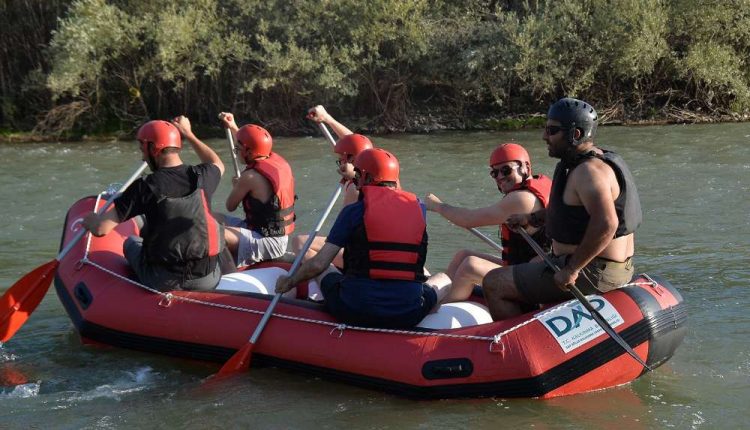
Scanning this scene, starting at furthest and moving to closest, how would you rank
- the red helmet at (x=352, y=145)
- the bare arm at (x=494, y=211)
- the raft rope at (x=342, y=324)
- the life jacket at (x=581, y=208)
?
1. the red helmet at (x=352, y=145)
2. the bare arm at (x=494, y=211)
3. the raft rope at (x=342, y=324)
4. the life jacket at (x=581, y=208)

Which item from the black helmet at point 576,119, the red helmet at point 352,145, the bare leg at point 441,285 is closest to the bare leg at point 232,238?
Result: the red helmet at point 352,145

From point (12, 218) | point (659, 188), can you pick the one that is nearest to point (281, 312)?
point (12, 218)

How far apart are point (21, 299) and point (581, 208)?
3.60 metres

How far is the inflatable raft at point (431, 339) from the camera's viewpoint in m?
4.91

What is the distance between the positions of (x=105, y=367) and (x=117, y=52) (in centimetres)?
1170

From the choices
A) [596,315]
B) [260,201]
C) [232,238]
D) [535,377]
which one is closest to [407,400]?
[535,377]

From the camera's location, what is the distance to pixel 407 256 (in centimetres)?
503

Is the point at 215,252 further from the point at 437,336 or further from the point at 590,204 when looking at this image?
the point at 590,204

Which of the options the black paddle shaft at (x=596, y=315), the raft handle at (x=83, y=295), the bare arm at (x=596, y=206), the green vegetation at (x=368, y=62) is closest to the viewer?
the bare arm at (x=596, y=206)

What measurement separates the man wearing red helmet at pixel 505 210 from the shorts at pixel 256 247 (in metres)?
1.45

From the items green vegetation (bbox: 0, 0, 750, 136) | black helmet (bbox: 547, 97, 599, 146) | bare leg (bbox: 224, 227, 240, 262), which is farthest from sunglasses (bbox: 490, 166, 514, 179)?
green vegetation (bbox: 0, 0, 750, 136)

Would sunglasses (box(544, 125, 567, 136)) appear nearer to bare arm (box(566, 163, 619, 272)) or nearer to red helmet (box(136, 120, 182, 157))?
bare arm (box(566, 163, 619, 272))

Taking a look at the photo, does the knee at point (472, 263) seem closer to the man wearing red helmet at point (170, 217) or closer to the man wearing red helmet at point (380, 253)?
the man wearing red helmet at point (380, 253)

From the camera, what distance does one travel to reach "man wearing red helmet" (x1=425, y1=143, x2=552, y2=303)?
533 cm
